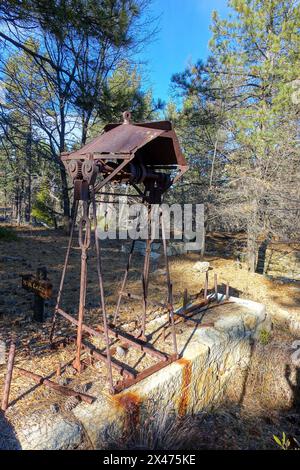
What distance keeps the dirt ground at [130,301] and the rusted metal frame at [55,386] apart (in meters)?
0.08

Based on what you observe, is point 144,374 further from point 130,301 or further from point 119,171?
point 130,301

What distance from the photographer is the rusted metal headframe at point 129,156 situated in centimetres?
281

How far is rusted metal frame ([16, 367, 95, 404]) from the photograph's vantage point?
8.80ft

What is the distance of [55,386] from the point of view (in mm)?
2807

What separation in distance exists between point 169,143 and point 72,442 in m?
2.98

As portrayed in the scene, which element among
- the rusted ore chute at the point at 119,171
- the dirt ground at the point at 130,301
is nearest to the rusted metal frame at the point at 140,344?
the rusted ore chute at the point at 119,171

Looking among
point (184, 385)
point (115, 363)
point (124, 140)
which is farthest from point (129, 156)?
point (184, 385)

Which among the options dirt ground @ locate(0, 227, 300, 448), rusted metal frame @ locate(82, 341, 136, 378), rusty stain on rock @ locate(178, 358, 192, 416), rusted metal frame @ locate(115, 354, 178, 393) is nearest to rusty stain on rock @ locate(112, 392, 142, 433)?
rusted metal frame @ locate(115, 354, 178, 393)

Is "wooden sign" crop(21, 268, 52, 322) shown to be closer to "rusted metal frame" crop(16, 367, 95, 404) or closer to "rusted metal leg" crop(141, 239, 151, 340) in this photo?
"rusted metal frame" crop(16, 367, 95, 404)

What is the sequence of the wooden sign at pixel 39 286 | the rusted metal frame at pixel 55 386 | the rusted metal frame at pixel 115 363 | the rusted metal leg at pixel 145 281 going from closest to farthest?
1. the rusted metal frame at pixel 55 386
2. the rusted metal frame at pixel 115 363
3. the rusted metal leg at pixel 145 281
4. the wooden sign at pixel 39 286

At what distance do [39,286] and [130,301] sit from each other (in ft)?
6.66

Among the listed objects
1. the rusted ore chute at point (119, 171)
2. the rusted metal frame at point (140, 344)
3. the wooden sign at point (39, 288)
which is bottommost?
the rusted metal frame at point (140, 344)

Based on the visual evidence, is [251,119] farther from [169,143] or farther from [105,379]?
[105,379]

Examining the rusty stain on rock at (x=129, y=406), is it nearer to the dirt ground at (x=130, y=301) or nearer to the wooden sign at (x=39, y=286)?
the dirt ground at (x=130, y=301)
